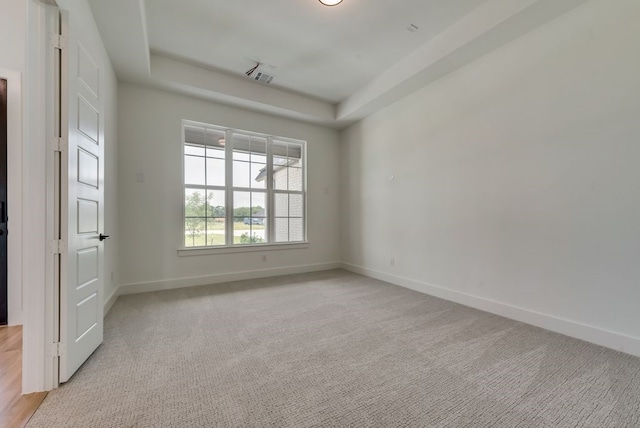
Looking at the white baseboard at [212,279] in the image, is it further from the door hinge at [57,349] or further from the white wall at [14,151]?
the door hinge at [57,349]

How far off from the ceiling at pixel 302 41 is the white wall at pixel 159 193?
256 mm

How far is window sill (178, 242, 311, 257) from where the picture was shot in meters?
→ 4.08

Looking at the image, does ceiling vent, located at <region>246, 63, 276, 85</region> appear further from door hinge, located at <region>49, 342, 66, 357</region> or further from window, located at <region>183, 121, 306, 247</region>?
door hinge, located at <region>49, 342, 66, 357</region>

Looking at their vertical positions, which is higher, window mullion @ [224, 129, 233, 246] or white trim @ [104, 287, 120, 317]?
window mullion @ [224, 129, 233, 246]

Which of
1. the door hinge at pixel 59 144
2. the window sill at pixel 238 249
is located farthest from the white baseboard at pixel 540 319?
the door hinge at pixel 59 144

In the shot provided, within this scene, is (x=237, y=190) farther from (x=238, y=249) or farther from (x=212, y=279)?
(x=212, y=279)

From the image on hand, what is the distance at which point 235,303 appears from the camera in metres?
3.31

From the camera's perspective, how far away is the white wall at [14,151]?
2.62m

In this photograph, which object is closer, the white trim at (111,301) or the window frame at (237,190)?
the white trim at (111,301)

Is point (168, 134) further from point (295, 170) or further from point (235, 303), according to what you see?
point (235, 303)

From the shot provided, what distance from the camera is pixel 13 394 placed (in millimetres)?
1610

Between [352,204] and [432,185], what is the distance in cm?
186

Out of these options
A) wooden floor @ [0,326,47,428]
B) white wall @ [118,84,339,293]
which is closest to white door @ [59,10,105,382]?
wooden floor @ [0,326,47,428]

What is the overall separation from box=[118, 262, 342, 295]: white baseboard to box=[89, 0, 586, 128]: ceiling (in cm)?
284
